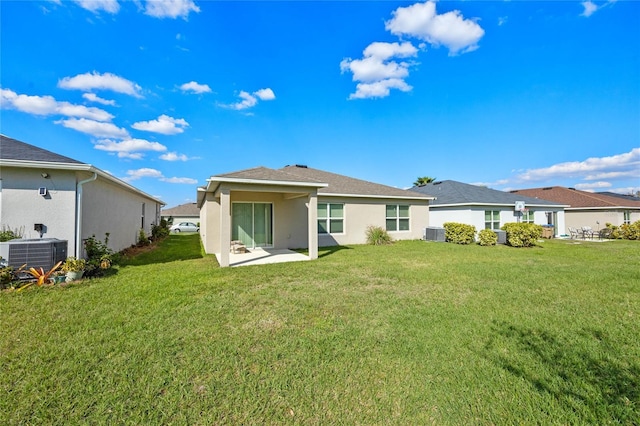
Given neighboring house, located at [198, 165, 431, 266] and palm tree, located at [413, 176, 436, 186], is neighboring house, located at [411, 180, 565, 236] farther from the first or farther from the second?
palm tree, located at [413, 176, 436, 186]

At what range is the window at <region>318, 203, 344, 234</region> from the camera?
48.5 feet

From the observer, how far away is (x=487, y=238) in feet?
51.3

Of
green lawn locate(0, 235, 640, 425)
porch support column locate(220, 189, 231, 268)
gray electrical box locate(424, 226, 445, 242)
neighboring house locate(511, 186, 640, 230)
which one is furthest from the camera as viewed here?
neighboring house locate(511, 186, 640, 230)

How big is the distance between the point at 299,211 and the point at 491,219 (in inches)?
527

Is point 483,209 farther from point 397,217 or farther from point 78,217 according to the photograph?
point 78,217

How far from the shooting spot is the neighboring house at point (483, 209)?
57.5 ft

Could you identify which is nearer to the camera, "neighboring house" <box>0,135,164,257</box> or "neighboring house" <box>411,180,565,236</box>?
"neighboring house" <box>0,135,164,257</box>

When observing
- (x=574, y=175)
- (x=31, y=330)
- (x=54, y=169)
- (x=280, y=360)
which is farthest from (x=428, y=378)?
(x=574, y=175)

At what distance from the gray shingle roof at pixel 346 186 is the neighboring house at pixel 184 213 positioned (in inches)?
945

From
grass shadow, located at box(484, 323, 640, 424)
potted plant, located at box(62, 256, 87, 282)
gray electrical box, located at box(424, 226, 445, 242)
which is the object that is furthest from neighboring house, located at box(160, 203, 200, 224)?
grass shadow, located at box(484, 323, 640, 424)

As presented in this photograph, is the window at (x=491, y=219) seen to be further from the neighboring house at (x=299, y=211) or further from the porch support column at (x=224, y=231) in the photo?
the porch support column at (x=224, y=231)

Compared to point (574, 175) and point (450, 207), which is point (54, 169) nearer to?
point (450, 207)

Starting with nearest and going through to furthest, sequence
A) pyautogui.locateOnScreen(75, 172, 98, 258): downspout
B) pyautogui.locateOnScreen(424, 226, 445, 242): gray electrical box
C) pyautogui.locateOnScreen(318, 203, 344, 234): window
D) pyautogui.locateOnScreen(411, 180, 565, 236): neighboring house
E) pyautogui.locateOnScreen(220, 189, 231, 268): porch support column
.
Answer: pyautogui.locateOnScreen(75, 172, 98, 258): downspout < pyautogui.locateOnScreen(220, 189, 231, 268): porch support column < pyautogui.locateOnScreen(318, 203, 344, 234): window < pyautogui.locateOnScreen(424, 226, 445, 242): gray electrical box < pyautogui.locateOnScreen(411, 180, 565, 236): neighboring house

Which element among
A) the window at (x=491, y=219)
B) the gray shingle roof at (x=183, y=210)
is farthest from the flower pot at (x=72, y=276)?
the gray shingle roof at (x=183, y=210)
